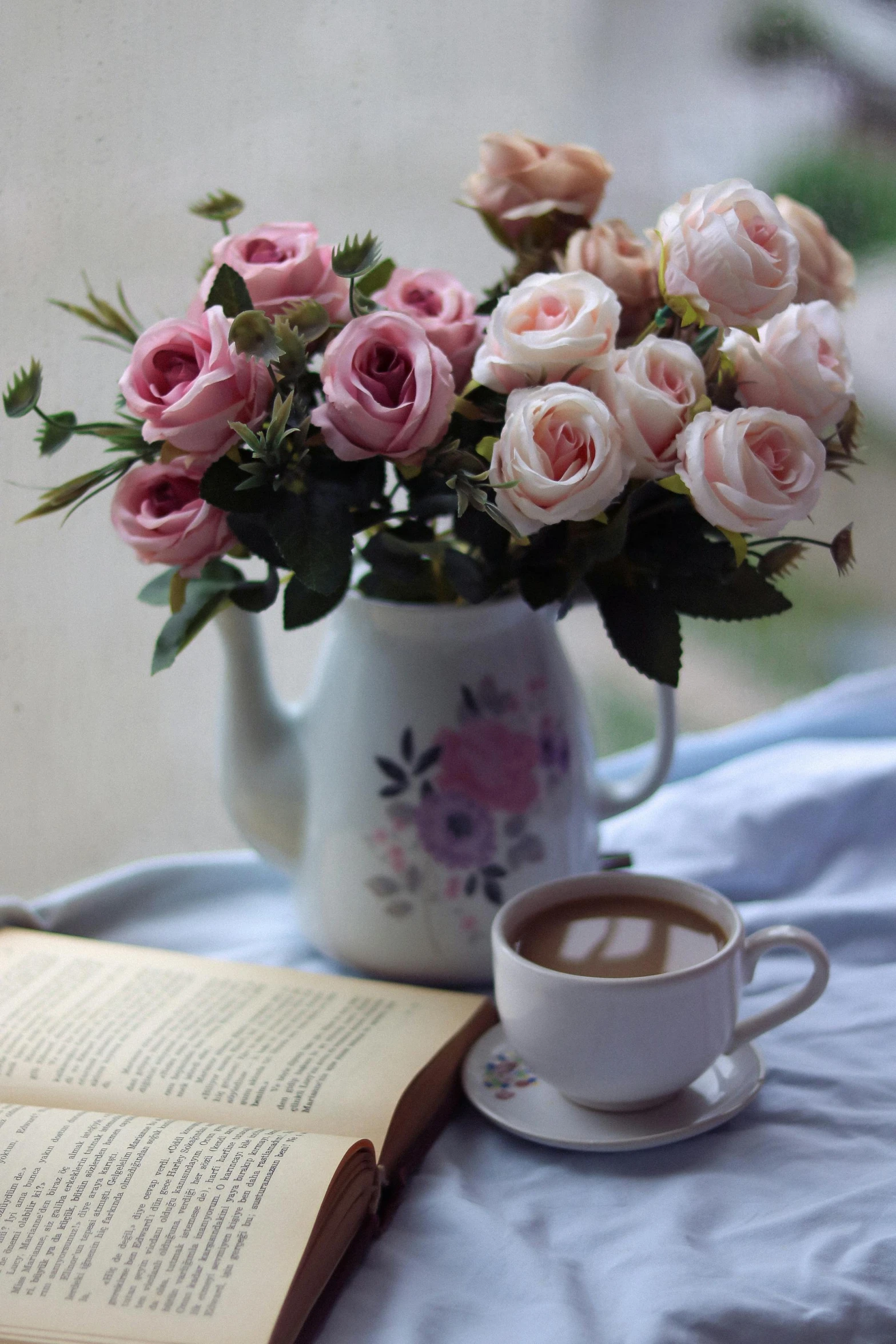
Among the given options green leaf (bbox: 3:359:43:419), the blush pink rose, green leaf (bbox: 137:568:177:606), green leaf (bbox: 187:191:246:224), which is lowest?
the blush pink rose

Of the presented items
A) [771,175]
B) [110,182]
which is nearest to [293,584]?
[110,182]

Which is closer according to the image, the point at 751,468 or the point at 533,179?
the point at 751,468

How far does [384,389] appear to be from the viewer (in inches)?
19.0

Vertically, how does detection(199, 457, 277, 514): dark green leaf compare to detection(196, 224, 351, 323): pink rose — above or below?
below

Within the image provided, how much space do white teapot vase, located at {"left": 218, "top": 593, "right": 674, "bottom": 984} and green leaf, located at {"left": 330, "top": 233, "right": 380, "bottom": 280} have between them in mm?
177

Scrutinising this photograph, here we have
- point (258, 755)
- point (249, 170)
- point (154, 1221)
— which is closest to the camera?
point (154, 1221)

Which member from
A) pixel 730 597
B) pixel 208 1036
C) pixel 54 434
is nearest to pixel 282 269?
pixel 54 434

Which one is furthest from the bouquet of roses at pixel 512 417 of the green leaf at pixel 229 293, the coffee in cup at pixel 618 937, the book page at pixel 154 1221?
the book page at pixel 154 1221

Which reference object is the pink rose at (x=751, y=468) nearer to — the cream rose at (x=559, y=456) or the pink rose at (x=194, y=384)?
the cream rose at (x=559, y=456)

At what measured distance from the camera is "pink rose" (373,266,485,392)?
0.53 m

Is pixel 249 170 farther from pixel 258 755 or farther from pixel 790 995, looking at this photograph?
pixel 790 995

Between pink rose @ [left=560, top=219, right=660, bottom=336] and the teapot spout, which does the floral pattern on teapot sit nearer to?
the teapot spout

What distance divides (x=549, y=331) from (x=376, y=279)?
11 cm

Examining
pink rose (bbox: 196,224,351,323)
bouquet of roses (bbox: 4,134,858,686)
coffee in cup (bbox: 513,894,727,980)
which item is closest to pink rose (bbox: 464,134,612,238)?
bouquet of roses (bbox: 4,134,858,686)
